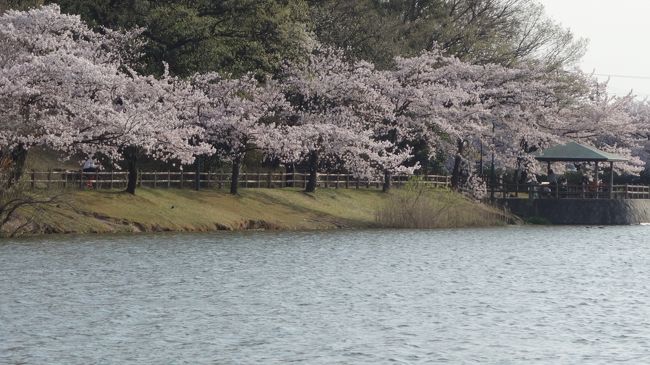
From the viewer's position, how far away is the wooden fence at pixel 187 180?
65500 millimetres

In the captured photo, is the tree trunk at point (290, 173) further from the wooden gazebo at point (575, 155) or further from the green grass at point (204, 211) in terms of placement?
the wooden gazebo at point (575, 155)

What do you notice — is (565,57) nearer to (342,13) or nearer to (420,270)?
(342,13)

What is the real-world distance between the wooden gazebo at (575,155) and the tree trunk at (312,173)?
2097 centimetres

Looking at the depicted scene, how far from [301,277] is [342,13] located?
5131 centimetres

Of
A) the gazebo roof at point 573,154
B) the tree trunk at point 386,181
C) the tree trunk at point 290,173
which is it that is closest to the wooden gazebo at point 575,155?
the gazebo roof at point 573,154

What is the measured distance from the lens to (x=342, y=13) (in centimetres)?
9356

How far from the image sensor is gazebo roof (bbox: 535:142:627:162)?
93.0 m

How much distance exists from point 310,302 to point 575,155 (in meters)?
59.1

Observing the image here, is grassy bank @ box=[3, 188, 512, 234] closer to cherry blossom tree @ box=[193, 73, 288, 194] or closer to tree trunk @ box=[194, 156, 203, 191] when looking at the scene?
tree trunk @ box=[194, 156, 203, 191]

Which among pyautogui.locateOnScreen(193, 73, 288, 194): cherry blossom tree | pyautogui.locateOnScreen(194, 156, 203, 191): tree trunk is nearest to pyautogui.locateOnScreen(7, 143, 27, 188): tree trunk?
pyautogui.locateOnScreen(193, 73, 288, 194): cherry blossom tree

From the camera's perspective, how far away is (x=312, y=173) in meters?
81.6

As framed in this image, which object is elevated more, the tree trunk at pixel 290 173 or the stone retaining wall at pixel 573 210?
the tree trunk at pixel 290 173

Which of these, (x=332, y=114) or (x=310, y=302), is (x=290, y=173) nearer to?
(x=332, y=114)

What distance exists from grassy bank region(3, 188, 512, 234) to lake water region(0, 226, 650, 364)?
2.52m
